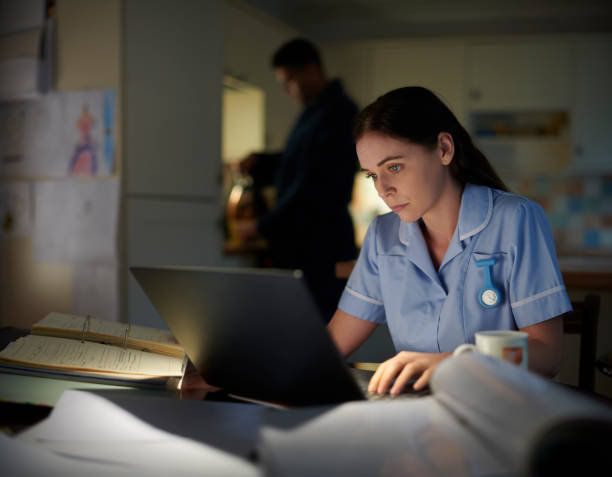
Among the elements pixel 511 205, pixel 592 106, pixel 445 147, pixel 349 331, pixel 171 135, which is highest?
pixel 592 106

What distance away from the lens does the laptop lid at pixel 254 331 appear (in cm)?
60

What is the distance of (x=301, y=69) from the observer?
7.33ft

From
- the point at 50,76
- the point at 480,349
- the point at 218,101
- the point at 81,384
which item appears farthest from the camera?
the point at 218,101

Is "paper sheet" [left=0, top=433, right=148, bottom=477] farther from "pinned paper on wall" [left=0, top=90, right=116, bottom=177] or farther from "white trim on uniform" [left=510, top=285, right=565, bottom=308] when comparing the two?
"pinned paper on wall" [left=0, top=90, right=116, bottom=177]

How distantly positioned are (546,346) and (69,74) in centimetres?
191

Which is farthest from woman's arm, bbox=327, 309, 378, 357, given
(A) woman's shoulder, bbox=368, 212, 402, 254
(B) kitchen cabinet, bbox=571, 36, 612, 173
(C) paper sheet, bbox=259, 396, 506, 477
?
(B) kitchen cabinet, bbox=571, 36, 612, 173

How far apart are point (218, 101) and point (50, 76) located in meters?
0.72

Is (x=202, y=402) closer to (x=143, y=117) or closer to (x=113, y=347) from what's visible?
(x=113, y=347)

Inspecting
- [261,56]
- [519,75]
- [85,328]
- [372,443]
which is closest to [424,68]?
[519,75]

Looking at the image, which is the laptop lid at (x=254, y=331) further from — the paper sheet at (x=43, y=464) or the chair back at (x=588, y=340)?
the chair back at (x=588, y=340)

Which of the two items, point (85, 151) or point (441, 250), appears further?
point (85, 151)

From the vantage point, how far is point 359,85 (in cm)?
428

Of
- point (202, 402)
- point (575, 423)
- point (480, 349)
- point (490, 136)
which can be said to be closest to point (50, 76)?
point (202, 402)

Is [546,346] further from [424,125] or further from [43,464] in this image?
[43,464]
